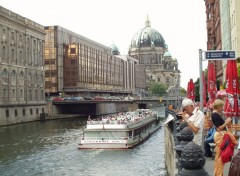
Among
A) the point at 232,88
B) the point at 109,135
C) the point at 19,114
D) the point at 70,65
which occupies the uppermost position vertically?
the point at 70,65

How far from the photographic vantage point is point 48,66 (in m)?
124

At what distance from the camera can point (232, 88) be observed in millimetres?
22484

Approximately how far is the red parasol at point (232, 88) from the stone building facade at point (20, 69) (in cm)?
6062

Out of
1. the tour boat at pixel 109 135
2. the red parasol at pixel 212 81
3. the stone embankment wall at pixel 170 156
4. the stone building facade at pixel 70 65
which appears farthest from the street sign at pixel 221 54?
the stone building facade at pixel 70 65

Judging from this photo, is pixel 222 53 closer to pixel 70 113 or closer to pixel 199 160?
pixel 199 160

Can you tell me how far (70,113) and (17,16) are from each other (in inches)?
1281

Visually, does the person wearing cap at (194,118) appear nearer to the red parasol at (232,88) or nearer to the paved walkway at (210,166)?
the paved walkway at (210,166)

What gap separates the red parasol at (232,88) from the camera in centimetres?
2231

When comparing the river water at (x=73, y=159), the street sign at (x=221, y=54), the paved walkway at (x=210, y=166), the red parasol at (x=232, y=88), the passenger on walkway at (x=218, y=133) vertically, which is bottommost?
the river water at (x=73, y=159)

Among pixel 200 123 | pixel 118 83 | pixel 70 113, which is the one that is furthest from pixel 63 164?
pixel 118 83

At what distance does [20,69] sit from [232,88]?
72.0m

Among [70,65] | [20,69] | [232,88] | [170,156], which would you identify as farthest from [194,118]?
[70,65]

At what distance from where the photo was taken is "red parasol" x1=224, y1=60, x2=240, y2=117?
22.3m

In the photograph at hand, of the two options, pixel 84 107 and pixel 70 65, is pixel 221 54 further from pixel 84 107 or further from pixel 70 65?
pixel 70 65
